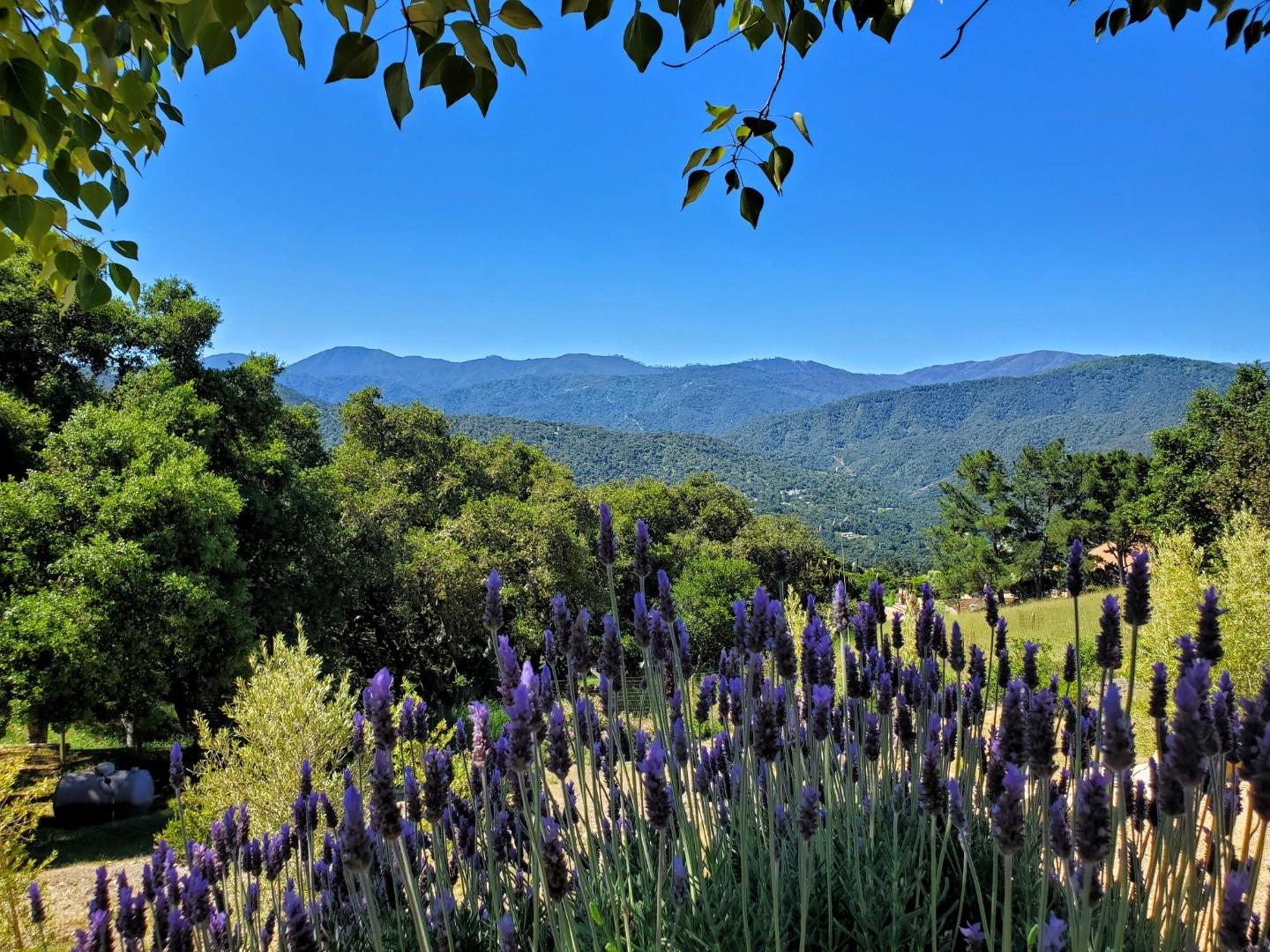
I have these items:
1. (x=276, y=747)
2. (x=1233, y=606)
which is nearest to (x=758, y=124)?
(x=276, y=747)

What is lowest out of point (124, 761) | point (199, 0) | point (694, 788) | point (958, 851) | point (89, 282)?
point (124, 761)

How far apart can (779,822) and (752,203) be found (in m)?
2.49

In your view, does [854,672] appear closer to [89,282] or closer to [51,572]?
[89,282]

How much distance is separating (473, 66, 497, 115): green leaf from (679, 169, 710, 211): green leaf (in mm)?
549

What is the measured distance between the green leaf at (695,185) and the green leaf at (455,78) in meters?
0.61

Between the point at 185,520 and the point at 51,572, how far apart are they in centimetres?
212

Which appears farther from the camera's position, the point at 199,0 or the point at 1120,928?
the point at 1120,928

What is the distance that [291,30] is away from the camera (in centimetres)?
151

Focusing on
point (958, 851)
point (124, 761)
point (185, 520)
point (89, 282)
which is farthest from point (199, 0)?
point (124, 761)

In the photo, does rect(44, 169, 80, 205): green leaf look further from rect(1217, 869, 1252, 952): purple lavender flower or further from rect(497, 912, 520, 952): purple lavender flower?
rect(1217, 869, 1252, 952): purple lavender flower

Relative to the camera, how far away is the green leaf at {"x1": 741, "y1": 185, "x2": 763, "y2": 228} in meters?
1.73

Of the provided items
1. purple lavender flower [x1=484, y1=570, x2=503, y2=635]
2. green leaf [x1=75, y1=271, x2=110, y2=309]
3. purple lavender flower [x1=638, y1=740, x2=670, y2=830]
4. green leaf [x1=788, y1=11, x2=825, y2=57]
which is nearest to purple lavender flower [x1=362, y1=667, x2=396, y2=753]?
purple lavender flower [x1=484, y1=570, x2=503, y2=635]

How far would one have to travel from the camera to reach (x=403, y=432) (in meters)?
27.2

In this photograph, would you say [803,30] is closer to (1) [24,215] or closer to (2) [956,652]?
(1) [24,215]
